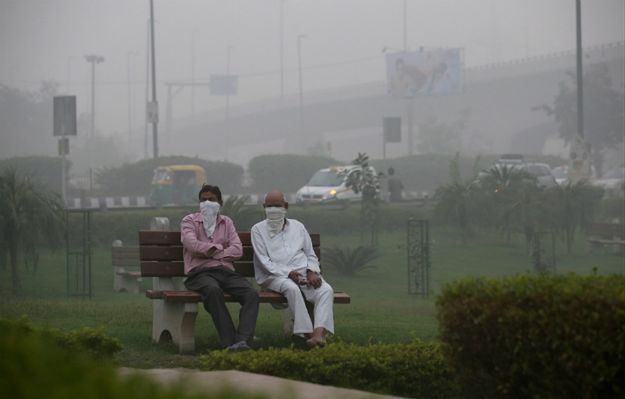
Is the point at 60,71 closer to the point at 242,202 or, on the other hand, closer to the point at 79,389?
the point at 242,202

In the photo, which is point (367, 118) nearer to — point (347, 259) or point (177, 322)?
point (347, 259)

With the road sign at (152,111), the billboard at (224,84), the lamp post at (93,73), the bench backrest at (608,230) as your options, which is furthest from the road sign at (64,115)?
the billboard at (224,84)

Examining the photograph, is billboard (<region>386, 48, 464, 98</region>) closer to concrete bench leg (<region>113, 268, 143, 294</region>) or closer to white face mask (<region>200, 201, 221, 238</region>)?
concrete bench leg (<region>113, 268, 143, 294</region>)

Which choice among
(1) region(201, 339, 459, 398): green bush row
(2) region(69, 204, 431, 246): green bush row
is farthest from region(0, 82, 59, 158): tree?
(1) region(201, 339, 459, 398): green bush row

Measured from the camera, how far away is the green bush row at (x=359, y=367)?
7262 millimetres

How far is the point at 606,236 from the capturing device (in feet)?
85.9

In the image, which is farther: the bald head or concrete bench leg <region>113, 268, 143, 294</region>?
concrete bench leg <region>113, 268, 143, 294</region>

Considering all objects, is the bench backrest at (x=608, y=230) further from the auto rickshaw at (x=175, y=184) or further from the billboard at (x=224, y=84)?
the billboard at (x=224, y=84)

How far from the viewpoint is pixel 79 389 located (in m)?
2.72

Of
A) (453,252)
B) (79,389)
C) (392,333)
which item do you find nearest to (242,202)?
(453,252)

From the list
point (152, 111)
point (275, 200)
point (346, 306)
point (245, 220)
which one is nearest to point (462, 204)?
point (245, 220)

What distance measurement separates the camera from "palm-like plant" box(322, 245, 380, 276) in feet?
70.2

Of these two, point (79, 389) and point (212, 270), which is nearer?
point (79, 389)

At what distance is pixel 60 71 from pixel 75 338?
54.2 metres
